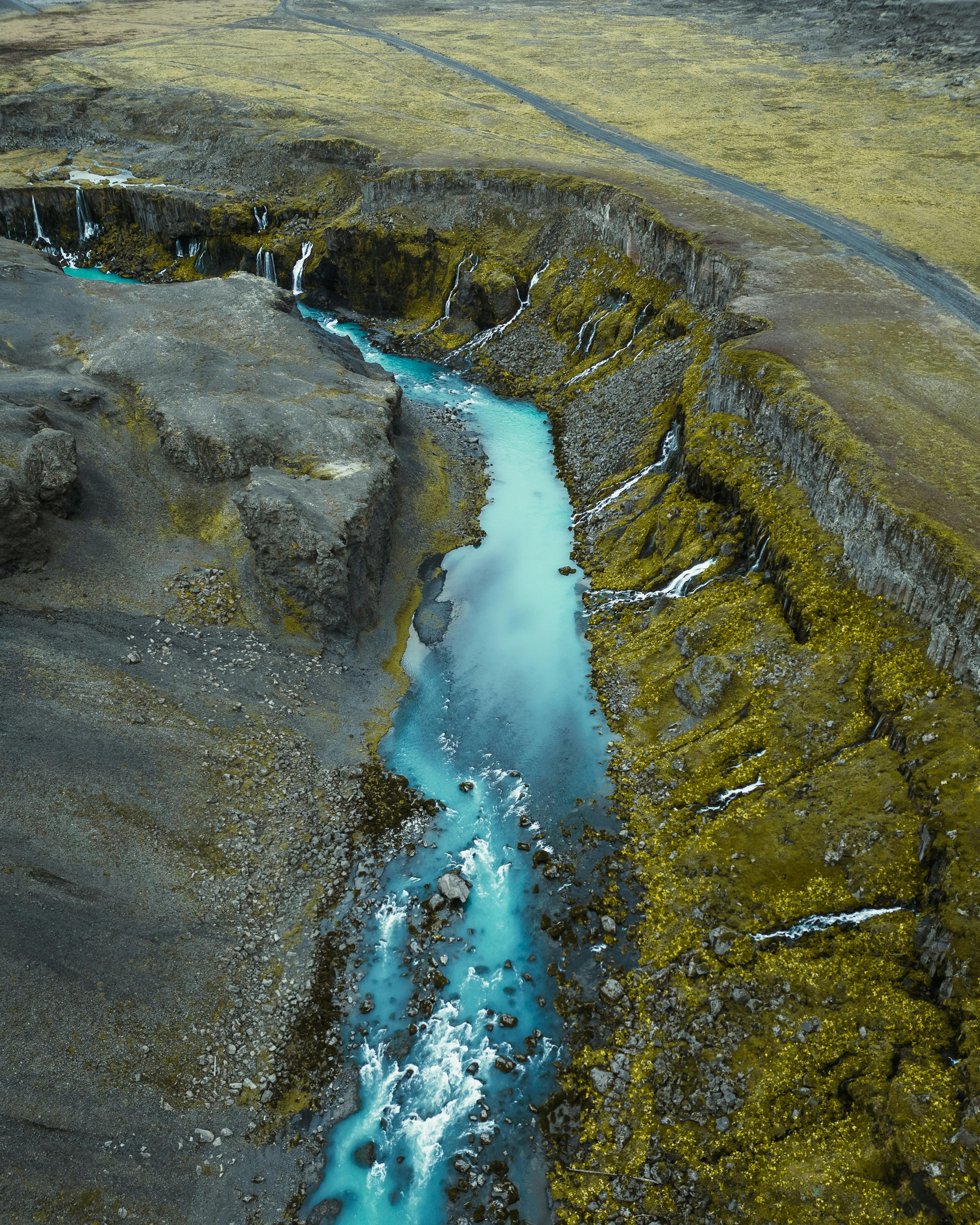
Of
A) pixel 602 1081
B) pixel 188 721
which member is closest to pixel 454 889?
pixel 602 1081

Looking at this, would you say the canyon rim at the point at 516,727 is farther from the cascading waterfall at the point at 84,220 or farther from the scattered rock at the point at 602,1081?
the cascading waterfall at the point at 84,220

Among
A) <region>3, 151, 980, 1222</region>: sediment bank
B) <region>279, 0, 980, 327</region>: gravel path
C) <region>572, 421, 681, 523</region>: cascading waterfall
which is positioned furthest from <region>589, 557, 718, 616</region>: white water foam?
<region>279, 0, 980, 327</region>: gravel path

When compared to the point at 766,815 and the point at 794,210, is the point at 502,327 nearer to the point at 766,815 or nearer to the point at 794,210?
the point at 794,210

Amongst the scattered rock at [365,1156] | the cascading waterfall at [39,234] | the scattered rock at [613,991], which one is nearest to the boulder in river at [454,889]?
the scattered rock at [613,991]

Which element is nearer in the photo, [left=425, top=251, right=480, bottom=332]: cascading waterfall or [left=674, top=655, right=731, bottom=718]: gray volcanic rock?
[left=674, top=655, right=731, bottom=718]: gray volcanic rock

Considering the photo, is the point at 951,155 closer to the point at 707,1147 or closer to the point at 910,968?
the point at 910,968

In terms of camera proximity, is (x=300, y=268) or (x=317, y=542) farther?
(x=300, y=268)

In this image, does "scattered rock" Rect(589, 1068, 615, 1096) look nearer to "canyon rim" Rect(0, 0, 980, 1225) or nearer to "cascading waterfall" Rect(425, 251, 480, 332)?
"canyon rim" Rect(0, 0, 980, 1225)
